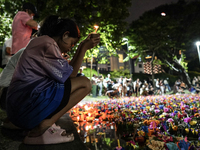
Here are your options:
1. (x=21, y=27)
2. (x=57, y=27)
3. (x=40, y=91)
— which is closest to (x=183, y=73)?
(x=21, y=27)

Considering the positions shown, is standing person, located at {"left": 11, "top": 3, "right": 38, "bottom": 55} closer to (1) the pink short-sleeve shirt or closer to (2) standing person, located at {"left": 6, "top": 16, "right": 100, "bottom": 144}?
(1) the pink short-sleeve shirt

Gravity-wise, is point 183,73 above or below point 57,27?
above

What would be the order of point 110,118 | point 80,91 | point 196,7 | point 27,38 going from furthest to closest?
1. point 196,7
2. point 110,118
3. point 27,38
4. point 80,91

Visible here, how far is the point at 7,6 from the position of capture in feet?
25.1

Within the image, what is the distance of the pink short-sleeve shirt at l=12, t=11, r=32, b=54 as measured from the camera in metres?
2.71

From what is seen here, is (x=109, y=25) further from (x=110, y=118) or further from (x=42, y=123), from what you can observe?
(x=42, y=123)

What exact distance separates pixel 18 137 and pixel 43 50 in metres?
1.00

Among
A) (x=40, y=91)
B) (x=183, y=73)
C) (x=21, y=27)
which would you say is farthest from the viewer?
(x=183, y=73)

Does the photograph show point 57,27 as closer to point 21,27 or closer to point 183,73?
point 21,27

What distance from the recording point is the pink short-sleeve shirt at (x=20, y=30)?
271cm

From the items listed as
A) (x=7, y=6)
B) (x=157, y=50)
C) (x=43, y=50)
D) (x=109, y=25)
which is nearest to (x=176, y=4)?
(x=157, y=50)

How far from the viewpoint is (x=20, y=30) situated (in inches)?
109

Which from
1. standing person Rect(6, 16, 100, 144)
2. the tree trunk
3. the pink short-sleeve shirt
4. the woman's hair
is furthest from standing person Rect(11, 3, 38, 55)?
the tree trunk

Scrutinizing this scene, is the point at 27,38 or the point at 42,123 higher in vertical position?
the point at 27,38
